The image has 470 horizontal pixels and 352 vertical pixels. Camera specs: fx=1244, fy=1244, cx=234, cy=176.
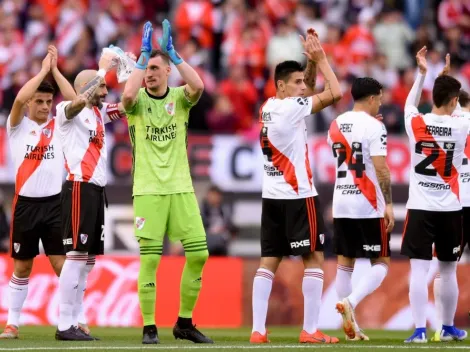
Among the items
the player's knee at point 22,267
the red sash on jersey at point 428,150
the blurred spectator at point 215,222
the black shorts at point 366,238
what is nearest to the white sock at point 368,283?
the black shorts at point 366,238

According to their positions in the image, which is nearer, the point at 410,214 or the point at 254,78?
the point at 410,214

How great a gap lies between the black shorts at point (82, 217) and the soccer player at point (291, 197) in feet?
6.00

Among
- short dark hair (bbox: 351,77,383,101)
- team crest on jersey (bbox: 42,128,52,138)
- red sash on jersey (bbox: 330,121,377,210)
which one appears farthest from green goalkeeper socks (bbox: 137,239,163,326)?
short dark hair (bbox: 351,77,383,101)

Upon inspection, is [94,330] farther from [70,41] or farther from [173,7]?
[173,7]

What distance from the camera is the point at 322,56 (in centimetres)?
1275

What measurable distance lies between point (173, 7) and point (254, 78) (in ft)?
10.0

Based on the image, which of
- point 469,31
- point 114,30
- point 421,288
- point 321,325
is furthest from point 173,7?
point 421,288

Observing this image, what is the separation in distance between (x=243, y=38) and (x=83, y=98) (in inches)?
447

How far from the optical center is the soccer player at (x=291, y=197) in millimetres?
12781

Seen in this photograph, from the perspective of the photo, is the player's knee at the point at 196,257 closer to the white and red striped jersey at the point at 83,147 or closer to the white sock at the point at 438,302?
the white and red striped jersey at the point at 83,147

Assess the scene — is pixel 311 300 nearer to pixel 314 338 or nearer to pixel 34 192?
pixel 314 338

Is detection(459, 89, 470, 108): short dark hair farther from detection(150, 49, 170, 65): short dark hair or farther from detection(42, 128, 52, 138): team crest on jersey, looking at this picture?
detection(42, 128, 52, 138): team crest on jersey

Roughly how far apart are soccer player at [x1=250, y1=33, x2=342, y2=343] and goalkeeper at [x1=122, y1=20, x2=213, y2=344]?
77 cm

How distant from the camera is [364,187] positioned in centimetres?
1367
